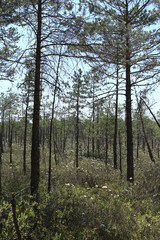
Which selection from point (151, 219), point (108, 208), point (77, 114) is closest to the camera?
point (151, 219)

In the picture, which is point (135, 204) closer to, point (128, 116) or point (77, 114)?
point (128, 116)

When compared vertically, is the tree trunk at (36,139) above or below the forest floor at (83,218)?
above

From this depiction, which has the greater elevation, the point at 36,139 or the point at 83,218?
the point at 36,139

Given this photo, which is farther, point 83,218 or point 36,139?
point 36,139

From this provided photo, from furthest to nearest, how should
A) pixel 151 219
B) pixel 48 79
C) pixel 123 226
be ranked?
pixel 48 79
pixel 151 219
pixel 123 226

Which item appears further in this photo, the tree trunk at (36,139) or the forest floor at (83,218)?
the tree trunk at (36,139)

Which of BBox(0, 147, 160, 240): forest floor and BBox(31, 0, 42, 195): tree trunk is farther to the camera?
BBox(31, 0, 42, 195): tree trunk

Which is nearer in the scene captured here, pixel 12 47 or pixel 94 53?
pixel 94 53

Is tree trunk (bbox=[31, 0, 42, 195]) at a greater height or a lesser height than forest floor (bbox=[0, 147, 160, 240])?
greater

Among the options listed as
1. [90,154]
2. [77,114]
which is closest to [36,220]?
[77,114]

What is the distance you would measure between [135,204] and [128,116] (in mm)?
4337

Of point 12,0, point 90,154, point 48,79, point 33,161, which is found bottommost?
point 90,154

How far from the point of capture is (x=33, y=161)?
17.5 ft

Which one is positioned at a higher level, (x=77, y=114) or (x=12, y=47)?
(x=12, y=47)
